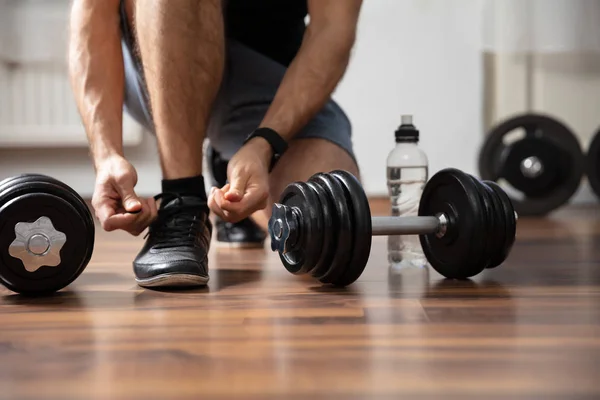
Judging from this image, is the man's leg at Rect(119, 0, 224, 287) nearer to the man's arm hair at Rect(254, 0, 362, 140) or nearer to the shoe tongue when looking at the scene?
the shoe tongue

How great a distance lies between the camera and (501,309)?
105 cm

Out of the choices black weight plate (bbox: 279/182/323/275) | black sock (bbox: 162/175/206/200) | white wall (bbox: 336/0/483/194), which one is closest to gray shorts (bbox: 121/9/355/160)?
black sock (bbox: 162/175/206/200)

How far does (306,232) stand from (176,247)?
9.5 inches

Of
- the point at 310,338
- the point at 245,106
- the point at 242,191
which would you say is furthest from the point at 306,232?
the point at 245,106

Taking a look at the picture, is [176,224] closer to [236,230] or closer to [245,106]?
[245,106]

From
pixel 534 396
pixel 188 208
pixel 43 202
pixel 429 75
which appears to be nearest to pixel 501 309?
pixel 534 396

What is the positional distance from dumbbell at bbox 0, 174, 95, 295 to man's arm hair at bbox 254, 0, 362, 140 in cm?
40

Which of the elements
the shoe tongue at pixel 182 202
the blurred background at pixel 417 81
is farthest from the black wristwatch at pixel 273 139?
the blurred background at pixel 417 81

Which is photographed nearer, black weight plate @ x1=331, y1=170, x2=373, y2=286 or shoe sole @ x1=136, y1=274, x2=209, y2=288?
black weight plate @ x1=331, y1=170, x2=373, y2=286

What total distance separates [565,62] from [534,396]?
289 centimetres

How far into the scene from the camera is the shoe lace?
126 centimetres

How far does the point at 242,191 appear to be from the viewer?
121cm

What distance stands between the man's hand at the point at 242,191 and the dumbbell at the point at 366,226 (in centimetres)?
4

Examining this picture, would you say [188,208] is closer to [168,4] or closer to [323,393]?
[168,4]
